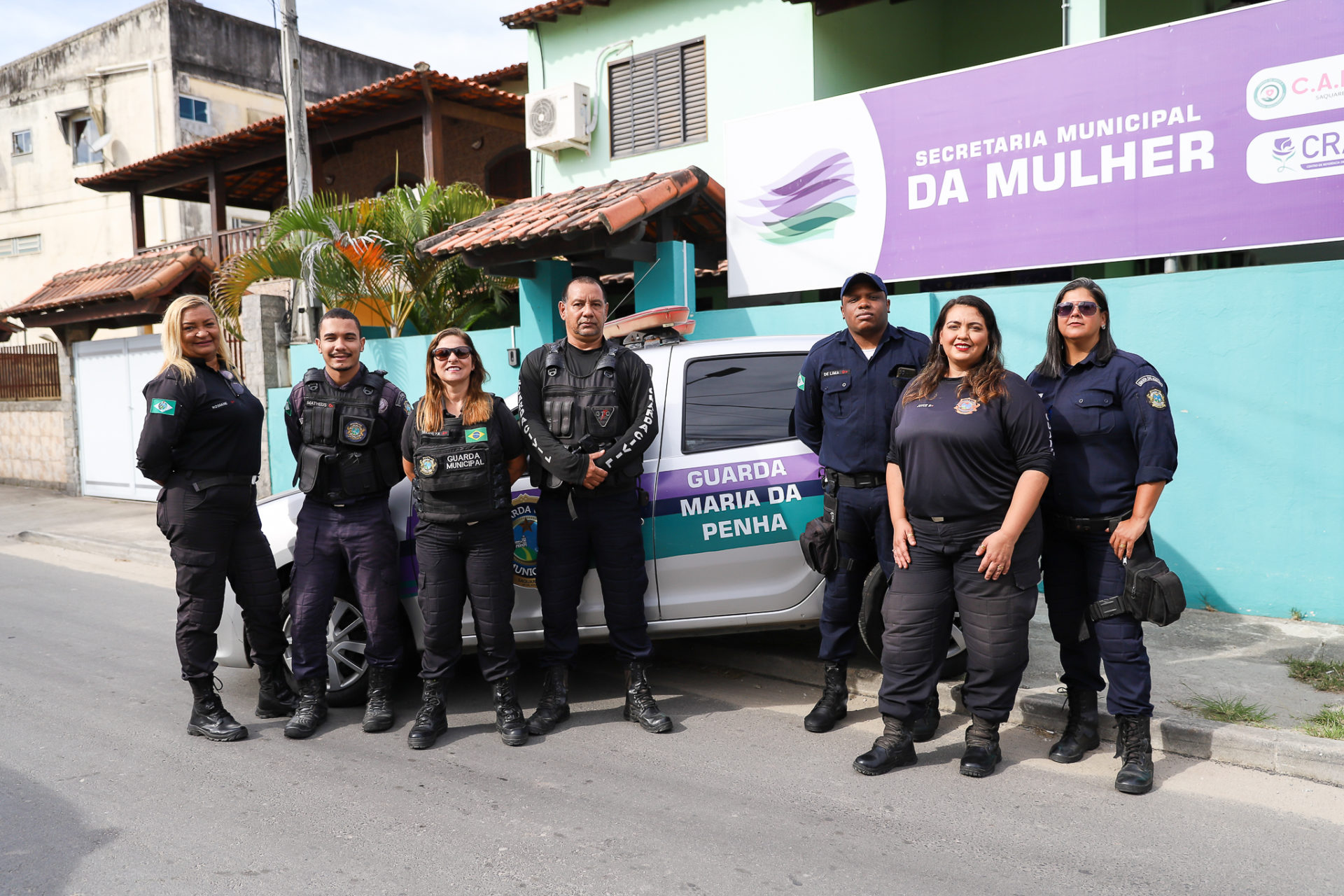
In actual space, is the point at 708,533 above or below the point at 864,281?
below

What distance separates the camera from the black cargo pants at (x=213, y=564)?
14.2ft

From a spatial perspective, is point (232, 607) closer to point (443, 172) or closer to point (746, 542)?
point (746, 542)

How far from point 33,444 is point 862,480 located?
16205 mm

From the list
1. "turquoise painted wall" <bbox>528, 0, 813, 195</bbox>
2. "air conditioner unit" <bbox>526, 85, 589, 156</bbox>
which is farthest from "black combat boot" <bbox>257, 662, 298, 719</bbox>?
"air conditioner unit" <bbox>526, 85, 589, 156</bbox>

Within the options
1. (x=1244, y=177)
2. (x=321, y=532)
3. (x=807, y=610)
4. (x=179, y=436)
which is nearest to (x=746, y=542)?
(x=807, y=610)

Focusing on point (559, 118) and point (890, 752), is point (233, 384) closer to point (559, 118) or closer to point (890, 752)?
point (890, 752)

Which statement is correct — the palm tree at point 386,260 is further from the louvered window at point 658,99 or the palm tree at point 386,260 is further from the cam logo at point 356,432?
the cam logo at point 356,432

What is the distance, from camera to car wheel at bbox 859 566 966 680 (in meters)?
4.48

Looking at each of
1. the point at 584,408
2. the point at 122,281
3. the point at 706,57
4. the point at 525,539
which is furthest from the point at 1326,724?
the point at 122,281

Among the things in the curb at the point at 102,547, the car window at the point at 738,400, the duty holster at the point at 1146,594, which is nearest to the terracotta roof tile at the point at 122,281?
the curb at the point at 102,547

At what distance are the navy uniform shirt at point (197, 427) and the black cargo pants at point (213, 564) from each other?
104 mm

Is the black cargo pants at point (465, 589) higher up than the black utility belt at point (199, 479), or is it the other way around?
the black utility belt at point (199, 479)

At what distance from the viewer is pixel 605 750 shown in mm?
4160

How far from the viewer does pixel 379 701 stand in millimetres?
4473
